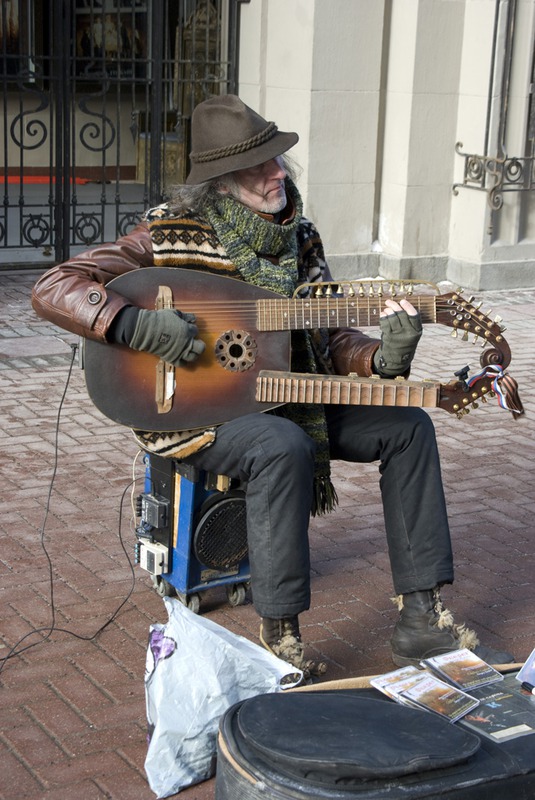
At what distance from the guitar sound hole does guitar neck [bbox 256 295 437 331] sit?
6 cm

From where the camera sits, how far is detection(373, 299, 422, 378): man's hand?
10.6ft

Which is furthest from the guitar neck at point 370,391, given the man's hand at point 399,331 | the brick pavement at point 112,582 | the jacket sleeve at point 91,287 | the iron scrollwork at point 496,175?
the iron scrollwork at point 496,175

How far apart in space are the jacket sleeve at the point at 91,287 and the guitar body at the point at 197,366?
0.08 metres

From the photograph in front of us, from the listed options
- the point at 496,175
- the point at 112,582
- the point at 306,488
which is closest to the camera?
the point at 306,488

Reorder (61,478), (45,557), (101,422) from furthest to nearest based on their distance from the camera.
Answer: (101,422), (61,478), (45,557)

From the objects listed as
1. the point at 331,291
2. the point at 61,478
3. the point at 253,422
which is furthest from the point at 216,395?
the point at 61,478

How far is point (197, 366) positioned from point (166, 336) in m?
0.17

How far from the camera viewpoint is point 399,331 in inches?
129

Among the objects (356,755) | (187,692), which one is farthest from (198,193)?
(356,755)

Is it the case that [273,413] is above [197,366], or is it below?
below

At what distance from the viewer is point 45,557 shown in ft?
13.4

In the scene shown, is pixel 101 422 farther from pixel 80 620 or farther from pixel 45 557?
pixel 80 620

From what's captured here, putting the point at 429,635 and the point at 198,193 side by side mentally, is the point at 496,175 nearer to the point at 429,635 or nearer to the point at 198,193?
Answer: the point at 198,193

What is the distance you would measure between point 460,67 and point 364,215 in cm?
132
